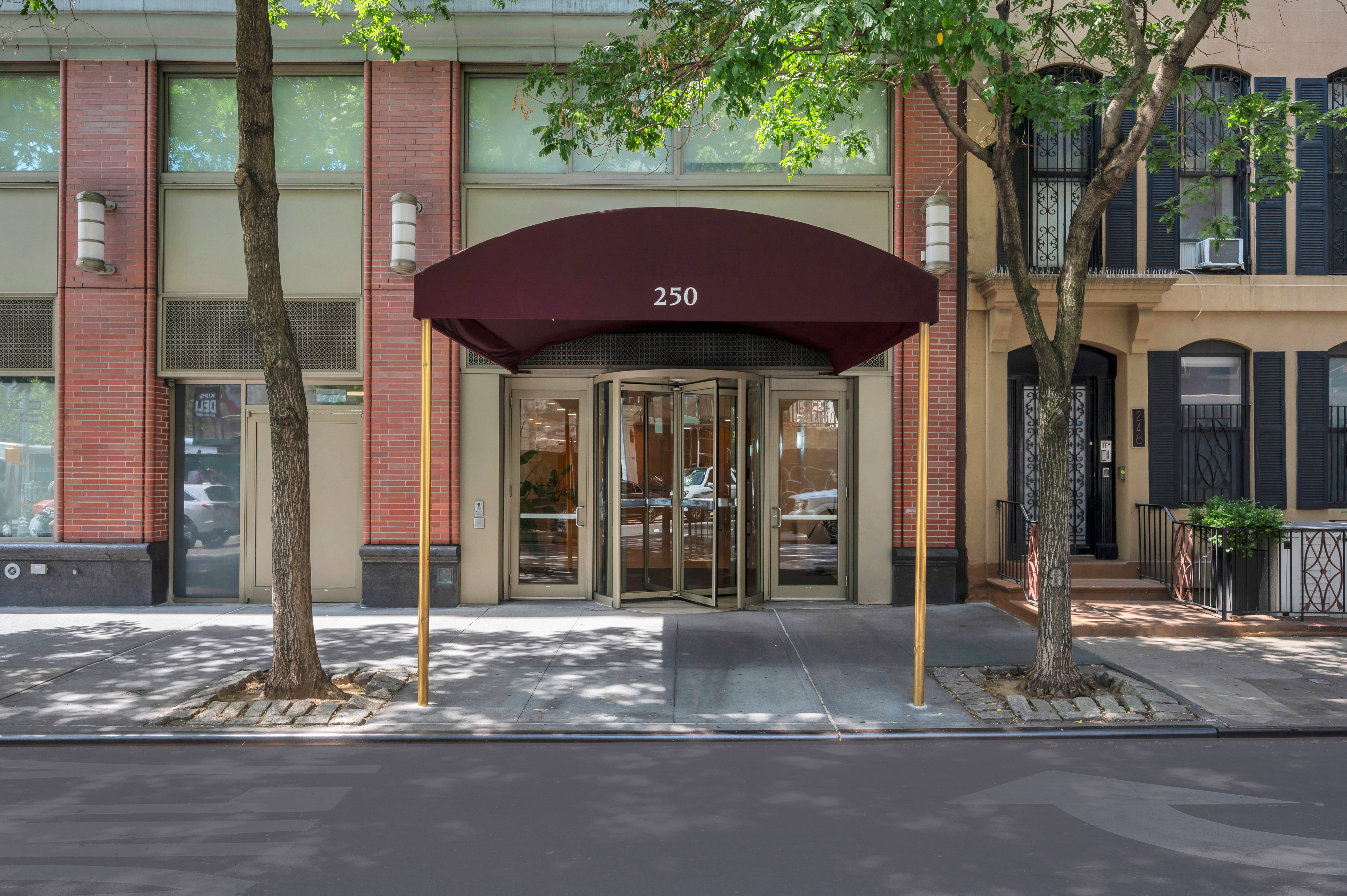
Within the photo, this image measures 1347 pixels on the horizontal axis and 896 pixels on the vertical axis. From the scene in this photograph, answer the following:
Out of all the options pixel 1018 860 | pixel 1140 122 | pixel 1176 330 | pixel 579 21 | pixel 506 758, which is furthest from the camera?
pixel 1176 330

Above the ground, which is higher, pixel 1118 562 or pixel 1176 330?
pixel 1176 330

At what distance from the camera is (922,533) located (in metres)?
6.47

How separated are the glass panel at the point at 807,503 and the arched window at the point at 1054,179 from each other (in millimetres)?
3345

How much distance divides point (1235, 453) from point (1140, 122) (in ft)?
20.2

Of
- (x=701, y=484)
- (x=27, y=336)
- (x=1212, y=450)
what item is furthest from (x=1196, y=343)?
(x=27, y=336)

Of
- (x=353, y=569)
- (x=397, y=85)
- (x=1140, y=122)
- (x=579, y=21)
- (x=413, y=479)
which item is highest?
(x=579, y=21)

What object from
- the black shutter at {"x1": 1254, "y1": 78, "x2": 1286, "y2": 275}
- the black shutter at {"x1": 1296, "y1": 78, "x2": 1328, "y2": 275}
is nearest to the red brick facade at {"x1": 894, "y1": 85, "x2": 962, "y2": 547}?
the black shutter at {"x1": 1254, "y1": 78, "x2": 1286, "y2": 275}

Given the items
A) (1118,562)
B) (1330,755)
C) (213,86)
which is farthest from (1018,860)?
(213,86)

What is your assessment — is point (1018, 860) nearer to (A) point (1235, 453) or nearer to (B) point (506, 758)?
(B) point (506, 758)

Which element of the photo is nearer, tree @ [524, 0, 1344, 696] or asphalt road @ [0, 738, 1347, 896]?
asphalt road @ [0, 738, 1347, 896]

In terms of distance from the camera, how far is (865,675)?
23.6ft

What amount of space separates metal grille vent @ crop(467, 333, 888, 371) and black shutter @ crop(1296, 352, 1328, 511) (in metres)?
5.48

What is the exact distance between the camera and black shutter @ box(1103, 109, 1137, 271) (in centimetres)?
1068

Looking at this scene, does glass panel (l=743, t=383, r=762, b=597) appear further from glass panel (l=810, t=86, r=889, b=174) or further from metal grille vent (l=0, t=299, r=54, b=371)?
metal grille vent (l=0, t=299, r=54, b=371)
